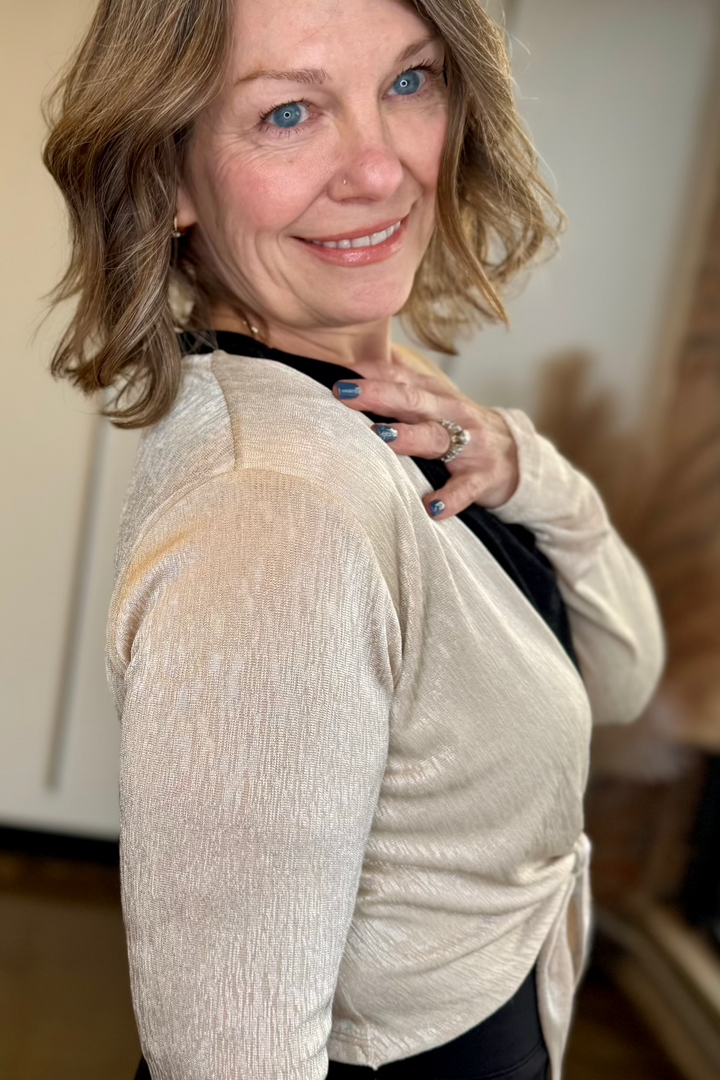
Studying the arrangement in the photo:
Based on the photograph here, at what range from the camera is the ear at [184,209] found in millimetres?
907

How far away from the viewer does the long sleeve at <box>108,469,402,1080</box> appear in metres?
0.66

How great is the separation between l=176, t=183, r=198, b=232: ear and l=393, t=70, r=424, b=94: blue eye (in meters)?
0.19

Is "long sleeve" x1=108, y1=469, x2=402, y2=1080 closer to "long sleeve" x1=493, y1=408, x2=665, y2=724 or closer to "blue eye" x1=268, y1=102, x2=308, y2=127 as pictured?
"blue eye" x1=268, y1=102, x2=308, y2=127

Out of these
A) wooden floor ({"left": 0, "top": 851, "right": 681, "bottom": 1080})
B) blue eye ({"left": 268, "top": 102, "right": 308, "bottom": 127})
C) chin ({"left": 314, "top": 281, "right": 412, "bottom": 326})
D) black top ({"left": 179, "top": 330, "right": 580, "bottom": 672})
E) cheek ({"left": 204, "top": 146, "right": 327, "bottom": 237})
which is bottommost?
wooden floor ({"left": 0, "top": 851, "right": 681, "bottom": 1080})

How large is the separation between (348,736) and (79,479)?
179cm

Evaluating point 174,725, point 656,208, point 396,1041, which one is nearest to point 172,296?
point 174,725

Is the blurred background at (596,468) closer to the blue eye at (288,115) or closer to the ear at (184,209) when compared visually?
the ear at (184,209)

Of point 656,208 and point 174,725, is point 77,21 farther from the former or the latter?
point 174,725

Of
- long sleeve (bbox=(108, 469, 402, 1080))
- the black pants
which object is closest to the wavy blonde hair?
long sleeve (bbox=(108, 469, 402, 1080))

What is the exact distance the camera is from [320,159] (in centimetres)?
82

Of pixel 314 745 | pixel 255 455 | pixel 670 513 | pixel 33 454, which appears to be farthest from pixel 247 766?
pixel 33 454

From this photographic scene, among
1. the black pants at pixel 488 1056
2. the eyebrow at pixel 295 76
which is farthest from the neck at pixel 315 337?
the black pants at pixel 488 1056

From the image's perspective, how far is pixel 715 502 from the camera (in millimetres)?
2129

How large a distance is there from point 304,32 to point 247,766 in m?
0.51
